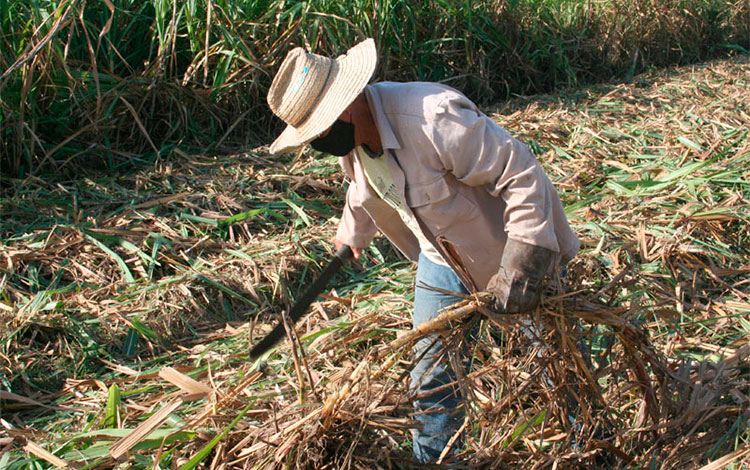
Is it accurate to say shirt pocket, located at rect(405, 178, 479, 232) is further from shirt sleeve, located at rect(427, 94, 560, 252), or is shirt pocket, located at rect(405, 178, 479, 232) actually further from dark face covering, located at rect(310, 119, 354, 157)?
dark face covering, located at rect(310, 119, 354, 157)

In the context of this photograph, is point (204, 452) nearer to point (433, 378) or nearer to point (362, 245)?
point (433, 378)

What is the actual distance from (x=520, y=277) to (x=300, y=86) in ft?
2.66

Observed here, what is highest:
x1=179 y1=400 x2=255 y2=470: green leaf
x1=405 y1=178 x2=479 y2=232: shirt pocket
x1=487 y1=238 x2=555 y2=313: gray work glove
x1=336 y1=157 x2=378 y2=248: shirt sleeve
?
x1=405 y1=178 x2=479 y2=232: shirt pocket

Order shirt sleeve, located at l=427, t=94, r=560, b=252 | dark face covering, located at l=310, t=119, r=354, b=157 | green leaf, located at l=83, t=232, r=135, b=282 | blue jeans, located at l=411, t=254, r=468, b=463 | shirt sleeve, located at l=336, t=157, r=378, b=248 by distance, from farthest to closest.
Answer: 1. green leaf, located at l=83, t=232, r=135, b=282
2. shirt sleeve, located at l=336, t=157, r=378, b=248
3. blue jeans, located at l=411, t=254, r=468, b=463
4. dark face covering, located at l=310, t=119, r=354, b=157
5. shirt sleeve, located at l=427, t=94, r=560, b=252

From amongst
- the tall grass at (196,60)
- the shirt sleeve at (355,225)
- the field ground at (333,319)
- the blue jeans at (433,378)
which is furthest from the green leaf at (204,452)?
the tall grass at (196,60)

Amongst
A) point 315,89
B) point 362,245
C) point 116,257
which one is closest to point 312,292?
point 362,245

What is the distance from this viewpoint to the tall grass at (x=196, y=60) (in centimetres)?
447

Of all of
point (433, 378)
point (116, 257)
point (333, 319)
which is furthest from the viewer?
point (116, 257)

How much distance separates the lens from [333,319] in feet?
10.6

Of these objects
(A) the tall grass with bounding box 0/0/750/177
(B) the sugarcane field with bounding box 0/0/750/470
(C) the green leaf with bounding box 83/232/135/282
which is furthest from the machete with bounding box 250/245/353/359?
(A) the tall grass with bounding box 0/0/750/177

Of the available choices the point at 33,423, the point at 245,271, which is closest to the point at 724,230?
the point at 245,271

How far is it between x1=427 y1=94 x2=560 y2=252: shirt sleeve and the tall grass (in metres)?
2.51

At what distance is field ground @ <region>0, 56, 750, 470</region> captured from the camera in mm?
Result: 2084

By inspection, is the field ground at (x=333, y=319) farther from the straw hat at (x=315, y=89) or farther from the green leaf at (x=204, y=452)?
the straw hat at (x=315, y=89)
